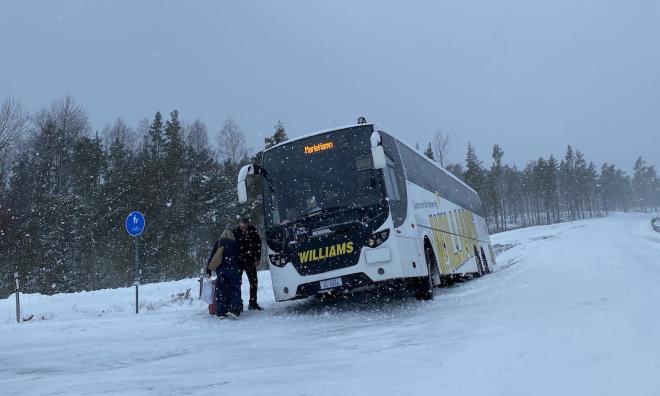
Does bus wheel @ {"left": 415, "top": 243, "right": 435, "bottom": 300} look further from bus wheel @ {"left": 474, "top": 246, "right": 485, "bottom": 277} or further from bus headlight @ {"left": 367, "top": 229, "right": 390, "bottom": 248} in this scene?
bus wheel @ {"left": 474, "top": 246, "right": 485, "bottom": 277}

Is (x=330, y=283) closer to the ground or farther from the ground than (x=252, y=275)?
closer to the ground

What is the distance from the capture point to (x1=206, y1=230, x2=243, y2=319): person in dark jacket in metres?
9.41

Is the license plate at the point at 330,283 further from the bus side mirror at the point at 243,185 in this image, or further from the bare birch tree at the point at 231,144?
the bare birch tree at the point at 231,144

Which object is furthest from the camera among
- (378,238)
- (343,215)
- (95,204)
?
(95,204)

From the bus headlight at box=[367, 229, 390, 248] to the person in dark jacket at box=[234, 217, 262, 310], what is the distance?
283 cm

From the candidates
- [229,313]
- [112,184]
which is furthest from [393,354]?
[112,184]

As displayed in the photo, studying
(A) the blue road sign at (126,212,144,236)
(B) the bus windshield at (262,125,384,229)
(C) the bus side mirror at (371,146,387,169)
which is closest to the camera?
(C) the bus side mirror at (371,146,387,169)

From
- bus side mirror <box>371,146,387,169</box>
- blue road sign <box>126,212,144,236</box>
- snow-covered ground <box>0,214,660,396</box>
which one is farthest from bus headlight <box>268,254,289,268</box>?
blue road sign <box>126,212,144,236</box>

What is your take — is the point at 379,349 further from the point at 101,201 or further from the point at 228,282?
the point at 101,201

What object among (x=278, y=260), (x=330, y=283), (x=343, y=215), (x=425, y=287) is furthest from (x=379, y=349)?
(x=425, y=287)

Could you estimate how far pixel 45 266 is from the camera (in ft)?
110

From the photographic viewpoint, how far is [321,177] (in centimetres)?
938

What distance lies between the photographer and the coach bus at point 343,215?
28.6 ft

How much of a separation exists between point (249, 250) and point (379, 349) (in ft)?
17.8
